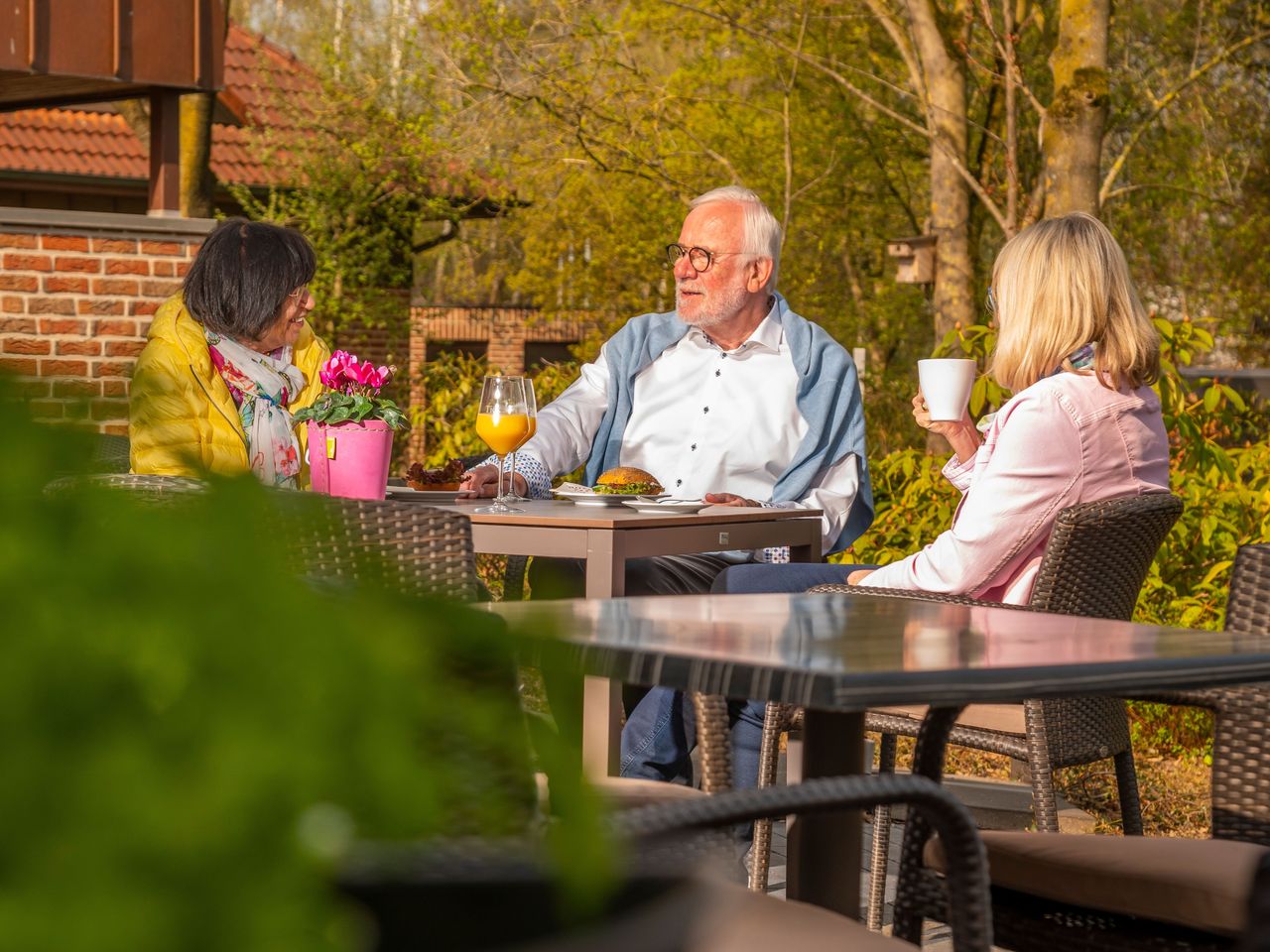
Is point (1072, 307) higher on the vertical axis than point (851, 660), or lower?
higher

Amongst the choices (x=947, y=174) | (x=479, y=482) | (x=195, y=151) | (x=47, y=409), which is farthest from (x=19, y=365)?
(x=195, y=151)

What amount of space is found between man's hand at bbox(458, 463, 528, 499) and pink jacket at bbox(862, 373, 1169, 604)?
49.1 inches

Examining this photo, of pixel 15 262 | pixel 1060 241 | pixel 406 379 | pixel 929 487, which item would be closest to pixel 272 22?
pixel 406 379

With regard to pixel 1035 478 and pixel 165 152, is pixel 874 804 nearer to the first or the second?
pixel 1035 478

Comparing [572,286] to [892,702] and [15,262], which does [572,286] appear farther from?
[892,702]

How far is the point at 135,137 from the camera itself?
1703 centimetres

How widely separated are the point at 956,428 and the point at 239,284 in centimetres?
185

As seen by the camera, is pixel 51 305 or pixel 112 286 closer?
pixel 51 305

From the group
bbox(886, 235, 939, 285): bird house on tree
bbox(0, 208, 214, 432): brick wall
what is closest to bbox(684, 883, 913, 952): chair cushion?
bbox(0, 208, 214, 432): brick wall

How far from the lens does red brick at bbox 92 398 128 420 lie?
1.51ft

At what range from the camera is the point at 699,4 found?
668 inches

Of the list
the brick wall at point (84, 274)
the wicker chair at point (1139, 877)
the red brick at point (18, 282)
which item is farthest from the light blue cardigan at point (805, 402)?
the red brick at point (18, 282)

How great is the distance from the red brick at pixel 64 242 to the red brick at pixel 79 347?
452 mm

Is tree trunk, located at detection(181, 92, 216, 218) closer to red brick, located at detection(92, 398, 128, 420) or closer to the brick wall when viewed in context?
the brick wall
